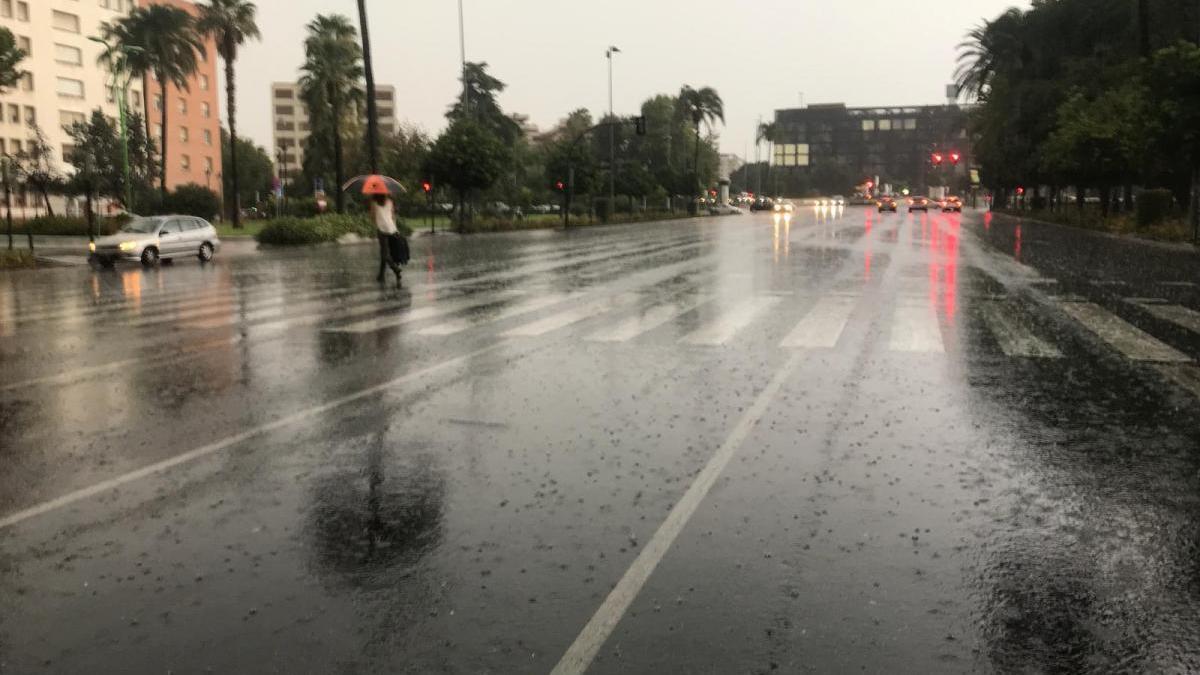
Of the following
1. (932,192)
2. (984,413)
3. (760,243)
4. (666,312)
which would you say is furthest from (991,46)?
(932,192)

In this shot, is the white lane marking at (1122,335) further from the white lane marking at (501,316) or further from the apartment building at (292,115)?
the apartment building at (292,115)

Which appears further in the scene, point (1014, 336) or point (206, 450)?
point (1014, 336)

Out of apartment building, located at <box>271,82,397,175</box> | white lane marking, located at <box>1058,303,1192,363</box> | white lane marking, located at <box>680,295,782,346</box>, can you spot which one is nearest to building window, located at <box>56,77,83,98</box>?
white lane marking, located at <box>680,295,782,346</box>

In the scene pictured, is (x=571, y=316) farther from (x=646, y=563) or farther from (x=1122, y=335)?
(x=646, y=563)

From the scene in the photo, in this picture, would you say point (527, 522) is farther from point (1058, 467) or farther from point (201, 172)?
point (201, 172)

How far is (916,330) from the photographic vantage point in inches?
468

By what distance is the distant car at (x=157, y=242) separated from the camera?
87.7 feet

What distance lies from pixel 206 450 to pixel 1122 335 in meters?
10.1

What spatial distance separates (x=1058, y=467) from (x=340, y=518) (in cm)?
422

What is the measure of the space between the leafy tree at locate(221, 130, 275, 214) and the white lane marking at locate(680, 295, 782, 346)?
92.5 metres

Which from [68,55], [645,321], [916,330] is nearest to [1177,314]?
[916,330]

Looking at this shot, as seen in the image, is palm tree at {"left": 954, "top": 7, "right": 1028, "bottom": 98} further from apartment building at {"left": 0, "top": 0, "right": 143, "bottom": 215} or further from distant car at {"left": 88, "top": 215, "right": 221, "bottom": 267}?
apartment building at {"left": 0, "top": 0, "right": 143, "bottom": 215}

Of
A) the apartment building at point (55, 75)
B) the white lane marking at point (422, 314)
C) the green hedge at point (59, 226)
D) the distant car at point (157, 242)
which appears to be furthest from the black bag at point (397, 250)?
the apartment building at point (55, 75)

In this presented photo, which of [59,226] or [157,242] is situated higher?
[59,226]
